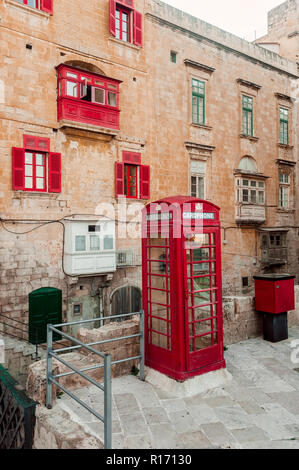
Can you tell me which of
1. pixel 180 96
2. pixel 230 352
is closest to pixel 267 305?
pixel 230 352

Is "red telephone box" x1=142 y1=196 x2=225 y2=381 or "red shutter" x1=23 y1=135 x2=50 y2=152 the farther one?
"red shutter" x1=23 y1=135 x2=50 y2=152

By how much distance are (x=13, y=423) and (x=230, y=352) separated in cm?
490

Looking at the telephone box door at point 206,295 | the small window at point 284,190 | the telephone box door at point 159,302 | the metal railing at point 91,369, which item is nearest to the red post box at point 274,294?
the telephone box door at point 206,295

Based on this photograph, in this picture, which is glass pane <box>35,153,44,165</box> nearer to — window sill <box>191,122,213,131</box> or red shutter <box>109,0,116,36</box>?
red shutter <box>109,0,116,36</box>

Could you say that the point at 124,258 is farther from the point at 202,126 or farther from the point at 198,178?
the point at 202,126

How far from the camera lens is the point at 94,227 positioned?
1350 cm

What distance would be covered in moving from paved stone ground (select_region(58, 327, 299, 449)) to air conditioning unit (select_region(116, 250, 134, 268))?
8.08 metres

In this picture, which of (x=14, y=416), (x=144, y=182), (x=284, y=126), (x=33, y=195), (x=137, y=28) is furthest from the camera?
(x=284, y=126)

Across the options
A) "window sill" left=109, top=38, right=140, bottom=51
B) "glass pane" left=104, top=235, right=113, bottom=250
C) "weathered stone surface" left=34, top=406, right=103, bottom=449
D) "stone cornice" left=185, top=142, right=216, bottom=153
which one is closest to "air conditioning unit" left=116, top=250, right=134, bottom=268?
"glass pane" left=104, top=235, right=113, bottom=250

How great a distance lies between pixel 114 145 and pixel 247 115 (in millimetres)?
9228

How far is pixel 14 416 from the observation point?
494 centimetres

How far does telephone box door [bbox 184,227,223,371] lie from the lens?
6.38 metres

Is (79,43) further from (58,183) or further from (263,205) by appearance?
(263,205)

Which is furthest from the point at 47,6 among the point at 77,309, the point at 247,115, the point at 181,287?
the point at 181,287
